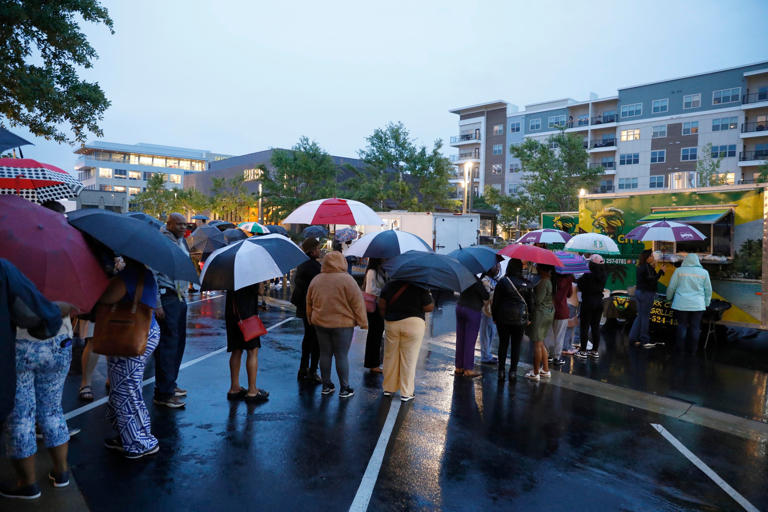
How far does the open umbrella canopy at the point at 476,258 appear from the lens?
7.54m

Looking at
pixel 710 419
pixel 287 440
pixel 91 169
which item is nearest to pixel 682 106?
pixel 710 419

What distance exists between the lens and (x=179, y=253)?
425 centimetres

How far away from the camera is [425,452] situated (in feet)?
16.6

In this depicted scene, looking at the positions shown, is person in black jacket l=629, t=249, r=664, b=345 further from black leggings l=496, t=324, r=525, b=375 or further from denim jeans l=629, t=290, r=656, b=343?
black leggings l=496, t=324, r=525, b=375

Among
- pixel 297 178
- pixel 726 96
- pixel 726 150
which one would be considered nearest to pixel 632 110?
pixel 726 96

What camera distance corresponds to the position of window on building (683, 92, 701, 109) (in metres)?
49.0

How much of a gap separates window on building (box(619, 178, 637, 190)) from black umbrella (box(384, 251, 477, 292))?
54.3 m

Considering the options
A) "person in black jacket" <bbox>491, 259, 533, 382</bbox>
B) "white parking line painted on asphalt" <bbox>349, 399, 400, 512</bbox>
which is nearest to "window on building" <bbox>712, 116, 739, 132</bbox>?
"person in black jacket" <bbox>491, 259, 533, 382</bbox>

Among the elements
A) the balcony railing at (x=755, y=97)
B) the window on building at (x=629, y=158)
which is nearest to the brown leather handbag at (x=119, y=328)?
the balcony railing at (x=755, y=97)

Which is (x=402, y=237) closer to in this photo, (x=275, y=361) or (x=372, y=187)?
(x=275, y=361)

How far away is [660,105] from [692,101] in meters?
2.90

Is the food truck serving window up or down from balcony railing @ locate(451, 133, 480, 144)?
down

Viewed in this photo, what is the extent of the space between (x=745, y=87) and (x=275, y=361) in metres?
54.1

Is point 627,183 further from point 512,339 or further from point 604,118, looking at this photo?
point 512,339
